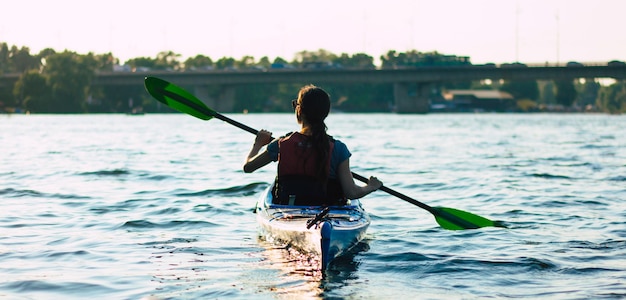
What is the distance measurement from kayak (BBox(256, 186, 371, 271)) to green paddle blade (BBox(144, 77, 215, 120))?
215cm

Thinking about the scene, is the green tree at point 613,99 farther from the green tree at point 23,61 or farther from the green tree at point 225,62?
the green tree at point 23,61

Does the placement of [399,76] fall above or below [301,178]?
above

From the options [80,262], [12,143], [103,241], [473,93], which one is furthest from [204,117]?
[473,93]

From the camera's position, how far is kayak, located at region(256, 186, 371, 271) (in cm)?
746

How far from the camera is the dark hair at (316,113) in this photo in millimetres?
7910

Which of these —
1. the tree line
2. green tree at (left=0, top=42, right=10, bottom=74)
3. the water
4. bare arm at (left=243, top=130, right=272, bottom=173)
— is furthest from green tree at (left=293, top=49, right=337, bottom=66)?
bare arm at (left=243, top=130, right=272, bottom=173)

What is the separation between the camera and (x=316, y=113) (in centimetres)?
793

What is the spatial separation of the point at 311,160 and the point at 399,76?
79.5 m

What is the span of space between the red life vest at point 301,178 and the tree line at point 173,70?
266 feet

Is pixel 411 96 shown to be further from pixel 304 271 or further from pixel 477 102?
pixel 304 271

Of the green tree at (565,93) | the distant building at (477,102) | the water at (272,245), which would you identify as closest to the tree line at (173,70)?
the green tree at (565,93)

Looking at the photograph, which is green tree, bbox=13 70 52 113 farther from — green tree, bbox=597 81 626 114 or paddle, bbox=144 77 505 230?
green tree, bbox=597 81 626 114

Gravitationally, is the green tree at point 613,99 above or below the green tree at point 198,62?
below

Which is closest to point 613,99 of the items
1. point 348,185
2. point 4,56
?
point 4,56
